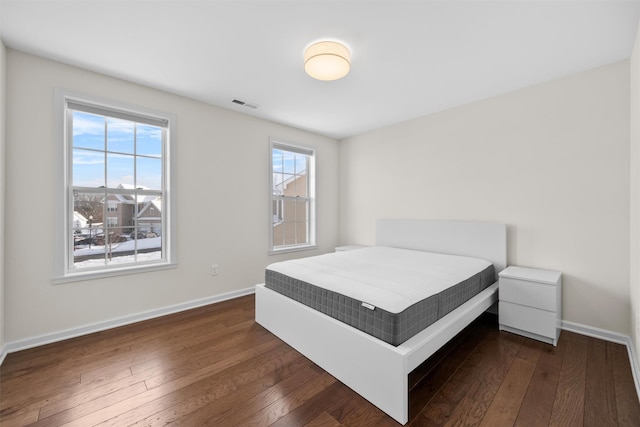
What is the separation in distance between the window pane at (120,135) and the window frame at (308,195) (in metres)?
1.62

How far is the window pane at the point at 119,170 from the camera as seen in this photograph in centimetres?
259

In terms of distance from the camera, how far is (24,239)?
2.14 metres

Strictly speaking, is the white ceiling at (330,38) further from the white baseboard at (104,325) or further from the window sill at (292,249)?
the white baseboard at (104,325)

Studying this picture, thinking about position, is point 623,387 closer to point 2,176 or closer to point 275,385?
point 275,385

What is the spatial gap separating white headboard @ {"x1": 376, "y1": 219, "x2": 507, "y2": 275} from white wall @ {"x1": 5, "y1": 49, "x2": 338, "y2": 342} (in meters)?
1.27

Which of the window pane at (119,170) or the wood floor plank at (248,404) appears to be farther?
the window pane at (119,170)

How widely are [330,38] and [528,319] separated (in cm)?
284

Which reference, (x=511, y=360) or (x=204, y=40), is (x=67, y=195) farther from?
(x=511, y=360)

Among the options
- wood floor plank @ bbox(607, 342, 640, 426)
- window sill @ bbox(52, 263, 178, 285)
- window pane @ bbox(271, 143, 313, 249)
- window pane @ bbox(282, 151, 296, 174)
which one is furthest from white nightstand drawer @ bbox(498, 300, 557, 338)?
window sill @ bbox(52, 263, 178, 285)

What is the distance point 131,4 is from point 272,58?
3.18 ft

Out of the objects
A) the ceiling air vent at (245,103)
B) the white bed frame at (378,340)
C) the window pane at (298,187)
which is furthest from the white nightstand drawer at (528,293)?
the ceiling air vent at (245,103)

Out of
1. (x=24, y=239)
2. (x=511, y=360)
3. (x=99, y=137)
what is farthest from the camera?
(x=99, y=137)

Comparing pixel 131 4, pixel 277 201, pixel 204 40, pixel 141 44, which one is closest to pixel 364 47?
pixel 204 40

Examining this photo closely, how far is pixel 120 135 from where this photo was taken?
105 inches
